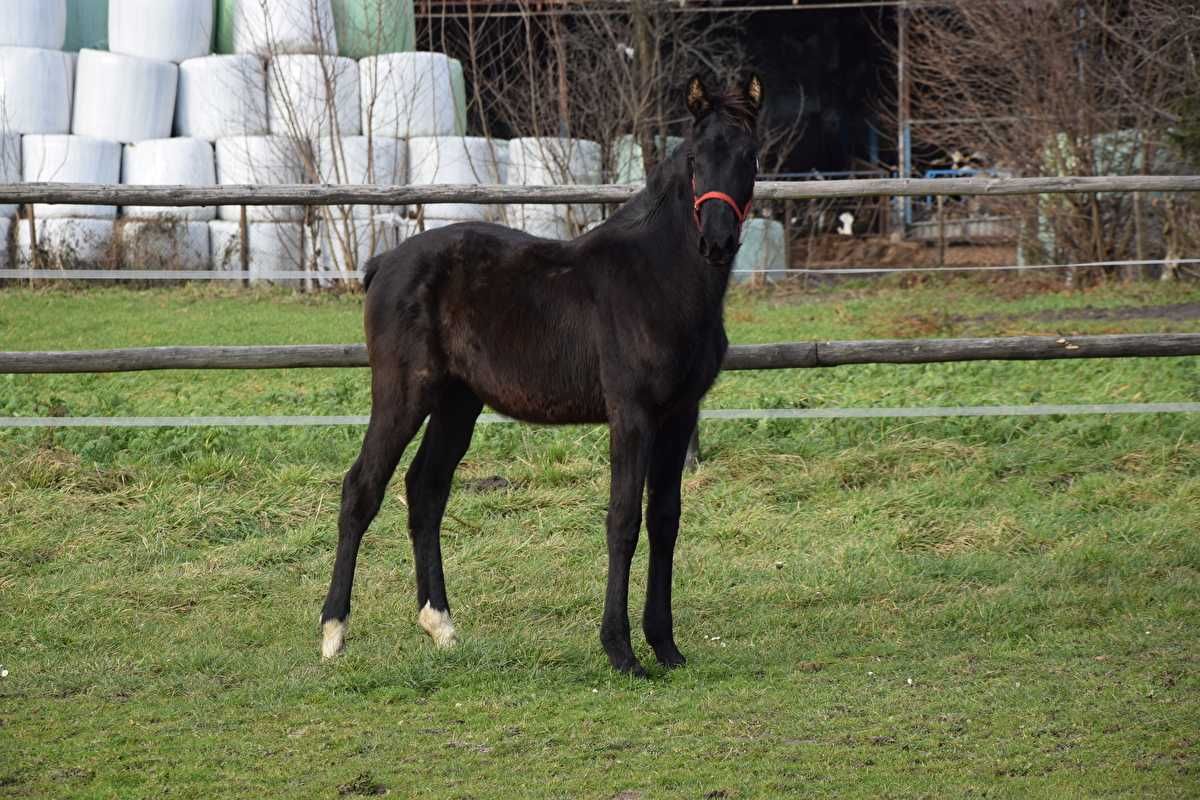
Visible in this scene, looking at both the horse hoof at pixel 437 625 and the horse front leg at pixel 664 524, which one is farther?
the horse hoof at pixel 437 625

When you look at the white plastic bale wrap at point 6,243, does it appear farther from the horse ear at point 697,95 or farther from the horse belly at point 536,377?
the horse ear at point 697,95

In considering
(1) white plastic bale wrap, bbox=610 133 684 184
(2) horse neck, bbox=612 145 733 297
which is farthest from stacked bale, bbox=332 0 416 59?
(2) horse neck, bbox=612 145 733 297

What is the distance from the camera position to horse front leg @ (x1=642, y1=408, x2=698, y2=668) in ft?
17.0

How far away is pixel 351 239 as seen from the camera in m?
15.6

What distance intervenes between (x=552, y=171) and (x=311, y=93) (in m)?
2.95

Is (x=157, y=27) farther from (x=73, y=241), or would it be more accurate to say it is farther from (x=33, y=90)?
(x=73, y=241)

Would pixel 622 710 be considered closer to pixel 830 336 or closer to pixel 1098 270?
pixel 830 336

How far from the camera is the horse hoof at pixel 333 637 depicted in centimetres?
525

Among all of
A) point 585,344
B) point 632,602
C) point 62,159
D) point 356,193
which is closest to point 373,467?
point 585,344

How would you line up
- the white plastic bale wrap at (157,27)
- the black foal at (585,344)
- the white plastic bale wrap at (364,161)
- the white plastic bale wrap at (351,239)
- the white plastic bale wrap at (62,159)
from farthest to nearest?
the white plastic bale wrap at (157,27) < the white plastic bale wrap at (364,161) < the white plastic bale wrap at (62,159) < the white plastic bale wrap at (351,239) < the black foal at (585,344)

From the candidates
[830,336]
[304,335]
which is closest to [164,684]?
[304,335]

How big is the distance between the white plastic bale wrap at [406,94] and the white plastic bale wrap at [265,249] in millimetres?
1676

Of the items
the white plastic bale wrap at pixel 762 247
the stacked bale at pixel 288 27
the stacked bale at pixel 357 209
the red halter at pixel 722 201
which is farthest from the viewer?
the white plastic bale wrap at pixel 762 247

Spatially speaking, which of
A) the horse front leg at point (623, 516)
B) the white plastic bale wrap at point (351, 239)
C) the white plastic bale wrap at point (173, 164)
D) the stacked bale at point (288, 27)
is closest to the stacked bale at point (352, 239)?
the white plastic bale wrap at point (351, 239)
